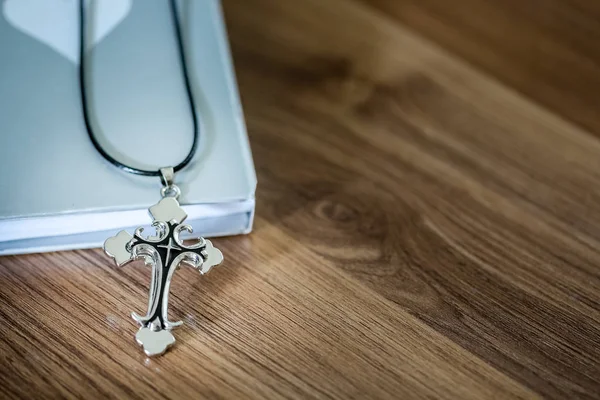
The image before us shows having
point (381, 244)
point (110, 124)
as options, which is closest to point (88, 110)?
point (110, 124)

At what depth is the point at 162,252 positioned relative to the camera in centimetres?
54

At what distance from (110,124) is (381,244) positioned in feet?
0.88

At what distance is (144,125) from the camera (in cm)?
60

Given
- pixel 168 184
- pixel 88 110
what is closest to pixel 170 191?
pixel 168 184

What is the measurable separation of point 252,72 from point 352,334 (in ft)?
1.08

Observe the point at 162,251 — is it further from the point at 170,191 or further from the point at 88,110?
the point at 88,110

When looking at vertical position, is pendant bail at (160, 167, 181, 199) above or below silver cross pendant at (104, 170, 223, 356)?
above

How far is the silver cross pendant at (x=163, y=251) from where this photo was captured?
0.52 metres

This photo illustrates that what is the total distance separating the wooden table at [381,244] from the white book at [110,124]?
0.14 ft

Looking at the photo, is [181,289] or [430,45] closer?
[181,289]

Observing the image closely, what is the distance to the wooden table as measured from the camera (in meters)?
0.52

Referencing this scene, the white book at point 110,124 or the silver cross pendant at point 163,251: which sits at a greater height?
the white book at point 110,124

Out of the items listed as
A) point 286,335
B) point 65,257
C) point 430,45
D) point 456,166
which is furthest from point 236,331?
point 430,45

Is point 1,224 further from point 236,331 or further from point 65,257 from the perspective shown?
point 236,331
